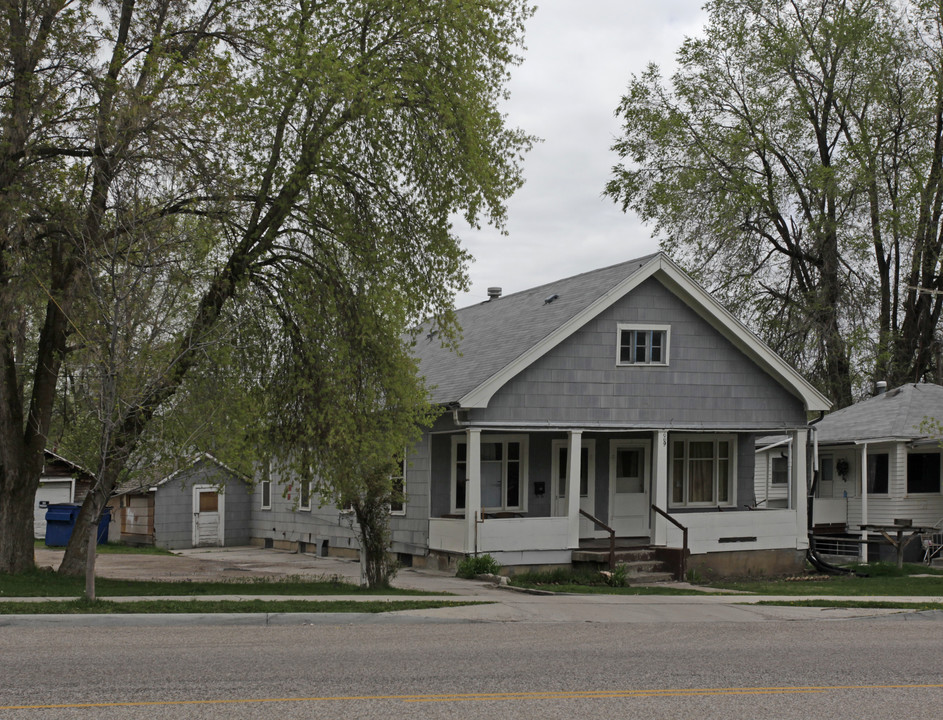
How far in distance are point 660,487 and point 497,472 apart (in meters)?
3.55

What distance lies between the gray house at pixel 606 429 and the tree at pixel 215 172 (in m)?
4.61

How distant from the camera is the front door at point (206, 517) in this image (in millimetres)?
32469

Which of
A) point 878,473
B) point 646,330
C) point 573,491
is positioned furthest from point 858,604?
point 878,473

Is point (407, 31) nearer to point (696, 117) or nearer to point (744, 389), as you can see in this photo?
point (744, 389)

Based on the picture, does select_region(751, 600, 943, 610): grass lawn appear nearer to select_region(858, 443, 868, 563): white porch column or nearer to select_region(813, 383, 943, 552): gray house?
select_region(813, 383, 943, 552): gray house

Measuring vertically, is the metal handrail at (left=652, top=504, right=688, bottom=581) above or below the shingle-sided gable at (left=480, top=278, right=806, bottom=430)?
below

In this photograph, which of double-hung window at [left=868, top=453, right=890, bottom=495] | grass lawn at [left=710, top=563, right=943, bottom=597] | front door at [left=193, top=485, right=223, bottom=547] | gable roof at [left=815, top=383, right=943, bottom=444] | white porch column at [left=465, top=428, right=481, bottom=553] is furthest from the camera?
front door at [left=193, top=485, right=223, bottom=547]

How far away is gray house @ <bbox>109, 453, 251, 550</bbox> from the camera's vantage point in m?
32.1

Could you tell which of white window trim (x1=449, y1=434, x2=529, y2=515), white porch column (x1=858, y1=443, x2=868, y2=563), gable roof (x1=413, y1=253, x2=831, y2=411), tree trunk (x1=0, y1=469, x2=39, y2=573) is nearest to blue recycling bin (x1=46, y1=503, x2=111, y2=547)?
gable roof (x1=413, y1=253, x2=831, y2=411)

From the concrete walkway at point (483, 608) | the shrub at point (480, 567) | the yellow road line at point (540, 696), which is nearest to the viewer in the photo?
the yellow road line at point (540, 696)

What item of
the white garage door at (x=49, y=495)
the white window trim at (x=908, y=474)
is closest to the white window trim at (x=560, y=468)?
the white window trim at (x=908, y=474)

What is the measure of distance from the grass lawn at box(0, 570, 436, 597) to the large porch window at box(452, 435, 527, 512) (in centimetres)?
516

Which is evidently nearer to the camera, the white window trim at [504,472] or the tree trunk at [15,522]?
the tree trunk at [15,522]

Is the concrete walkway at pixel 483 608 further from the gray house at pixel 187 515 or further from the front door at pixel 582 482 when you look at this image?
the gray house at pixel 187 515
